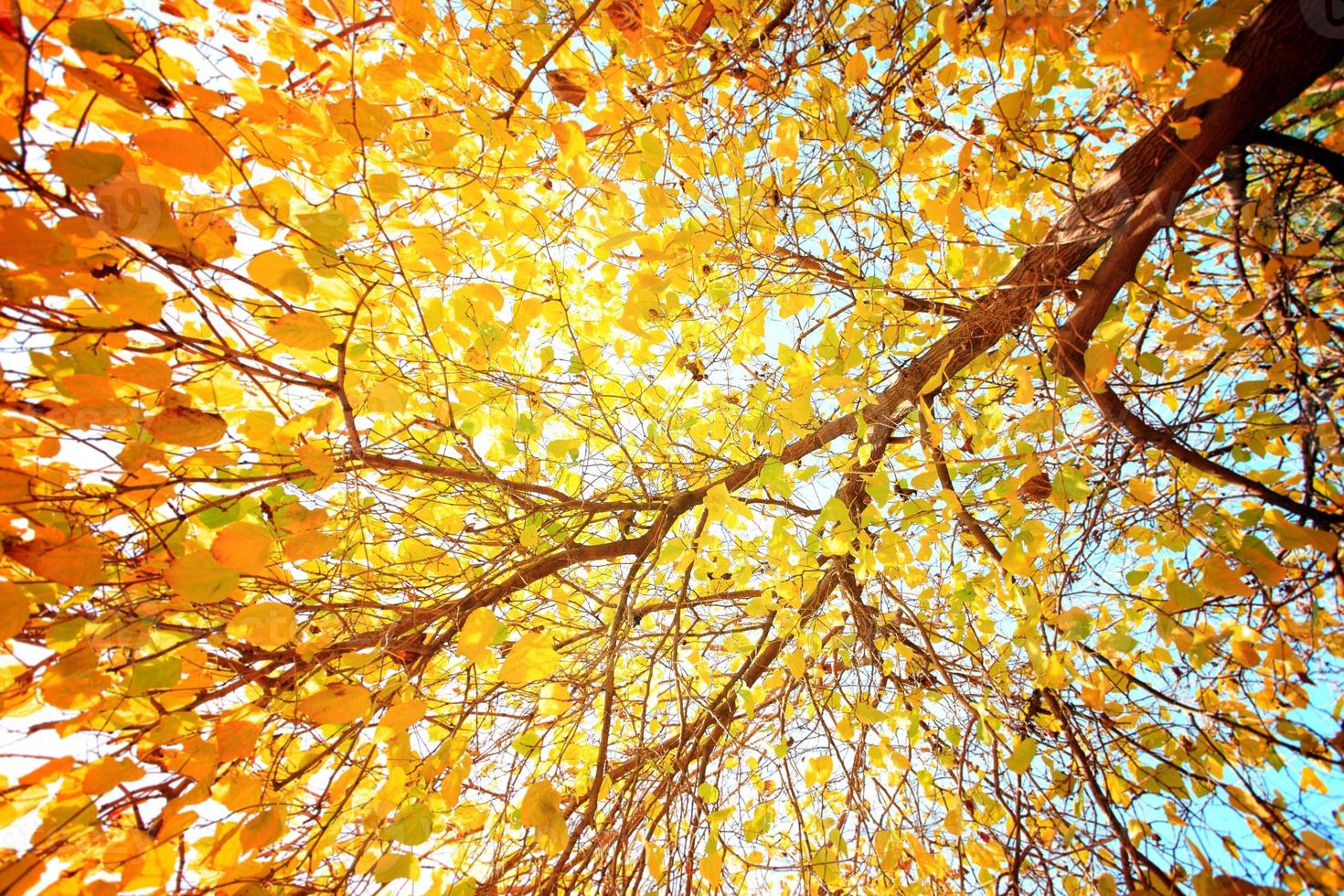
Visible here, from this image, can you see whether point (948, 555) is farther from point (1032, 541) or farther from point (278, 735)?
point (278, 735)

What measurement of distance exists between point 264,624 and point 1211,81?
1877 millimetres

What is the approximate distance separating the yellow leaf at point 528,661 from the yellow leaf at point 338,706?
0.82 feet

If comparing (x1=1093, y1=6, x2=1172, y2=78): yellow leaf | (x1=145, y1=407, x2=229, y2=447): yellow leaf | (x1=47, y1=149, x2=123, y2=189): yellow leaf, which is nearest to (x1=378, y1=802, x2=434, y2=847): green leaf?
(x1=145, y1=407, x2=229, y2=447): yellow leaf

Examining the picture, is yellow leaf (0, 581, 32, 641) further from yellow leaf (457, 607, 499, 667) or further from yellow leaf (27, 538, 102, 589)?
yellow leaf (457, 607, 499, 667)

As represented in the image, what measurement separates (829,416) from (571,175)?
1324 mm

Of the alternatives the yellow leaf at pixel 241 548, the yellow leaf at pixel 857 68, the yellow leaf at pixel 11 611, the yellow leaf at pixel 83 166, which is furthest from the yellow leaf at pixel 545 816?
the yellow leaf at pixel 857 68

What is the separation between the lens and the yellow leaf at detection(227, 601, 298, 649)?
931mm

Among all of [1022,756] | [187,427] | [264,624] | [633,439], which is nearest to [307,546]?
[264,624]

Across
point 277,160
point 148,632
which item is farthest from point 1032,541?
point 277,160

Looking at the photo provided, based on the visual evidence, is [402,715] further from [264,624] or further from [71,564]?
[71,564]

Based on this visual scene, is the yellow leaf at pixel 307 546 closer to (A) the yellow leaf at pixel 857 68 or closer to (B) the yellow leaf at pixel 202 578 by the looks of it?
(B) the yellow leaf at pixel 202 578

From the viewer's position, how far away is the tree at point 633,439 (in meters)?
0.95

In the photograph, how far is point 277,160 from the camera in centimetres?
118

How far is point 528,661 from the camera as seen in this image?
1005mm
